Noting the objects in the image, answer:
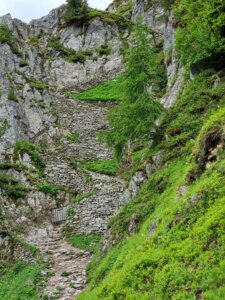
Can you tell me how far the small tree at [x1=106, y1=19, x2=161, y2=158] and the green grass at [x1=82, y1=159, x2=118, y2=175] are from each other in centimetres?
1005

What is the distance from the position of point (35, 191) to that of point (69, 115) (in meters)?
14.9

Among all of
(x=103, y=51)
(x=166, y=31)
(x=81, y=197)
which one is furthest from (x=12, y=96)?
(x=103, y=51)

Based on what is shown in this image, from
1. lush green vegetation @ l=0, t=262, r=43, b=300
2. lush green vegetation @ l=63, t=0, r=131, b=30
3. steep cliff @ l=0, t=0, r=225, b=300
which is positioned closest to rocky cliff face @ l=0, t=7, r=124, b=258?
steep cliff @ l=0, t=0, r=225, b=300

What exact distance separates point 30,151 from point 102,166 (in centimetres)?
550

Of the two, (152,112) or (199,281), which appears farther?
(152,112)

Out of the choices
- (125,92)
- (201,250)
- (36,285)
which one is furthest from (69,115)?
(201,250)

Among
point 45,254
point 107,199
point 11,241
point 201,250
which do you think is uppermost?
point 107,199

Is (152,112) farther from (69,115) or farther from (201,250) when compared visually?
(69,115)

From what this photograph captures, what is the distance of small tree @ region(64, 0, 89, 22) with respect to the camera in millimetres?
56781

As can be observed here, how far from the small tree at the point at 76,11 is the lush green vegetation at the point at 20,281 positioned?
147 feet

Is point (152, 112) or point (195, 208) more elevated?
point (152, 112)

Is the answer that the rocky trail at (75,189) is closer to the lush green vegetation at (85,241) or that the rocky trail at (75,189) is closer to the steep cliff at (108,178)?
the steep cliff at (108,178)

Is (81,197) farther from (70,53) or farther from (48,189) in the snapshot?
(70,53)

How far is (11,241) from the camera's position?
20.4 metres
